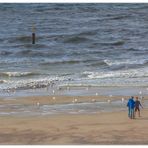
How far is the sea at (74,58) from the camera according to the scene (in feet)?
88.6

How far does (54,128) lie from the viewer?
57.6ft

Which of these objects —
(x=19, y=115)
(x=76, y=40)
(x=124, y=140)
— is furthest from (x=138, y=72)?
(x=76, y=40)

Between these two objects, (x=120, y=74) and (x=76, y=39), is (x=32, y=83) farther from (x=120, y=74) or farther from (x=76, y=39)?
(x=76, y=39)

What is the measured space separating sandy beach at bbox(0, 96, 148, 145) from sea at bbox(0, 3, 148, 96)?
5.35 meters

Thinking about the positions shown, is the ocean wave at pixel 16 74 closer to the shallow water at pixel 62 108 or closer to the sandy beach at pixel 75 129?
the shallow water at pixel 62 108

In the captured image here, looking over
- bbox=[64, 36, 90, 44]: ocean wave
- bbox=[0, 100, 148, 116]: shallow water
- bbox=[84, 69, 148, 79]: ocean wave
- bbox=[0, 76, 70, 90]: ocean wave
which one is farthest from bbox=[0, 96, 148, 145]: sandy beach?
bbox=[64, 36, 90, 44]: ocean wave

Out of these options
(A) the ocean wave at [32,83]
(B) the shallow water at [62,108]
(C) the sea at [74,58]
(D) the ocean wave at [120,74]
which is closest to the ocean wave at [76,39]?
(C) the sea at [74,58]

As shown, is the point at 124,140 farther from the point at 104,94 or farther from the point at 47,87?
the point at 47,87

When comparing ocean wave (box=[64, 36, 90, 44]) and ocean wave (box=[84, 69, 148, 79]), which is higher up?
ocean wave (box=[64, 36, 90, 44])

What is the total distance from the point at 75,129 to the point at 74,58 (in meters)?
23.4

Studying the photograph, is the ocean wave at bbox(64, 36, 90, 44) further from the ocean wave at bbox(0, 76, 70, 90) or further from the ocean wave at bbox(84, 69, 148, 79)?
the ocean wave at bbox(0, 76, 70, 90)

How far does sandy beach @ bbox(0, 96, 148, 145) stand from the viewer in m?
16.0

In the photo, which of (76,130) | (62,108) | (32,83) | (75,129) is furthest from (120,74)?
(76,130)

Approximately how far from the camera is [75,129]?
17.3 meters
